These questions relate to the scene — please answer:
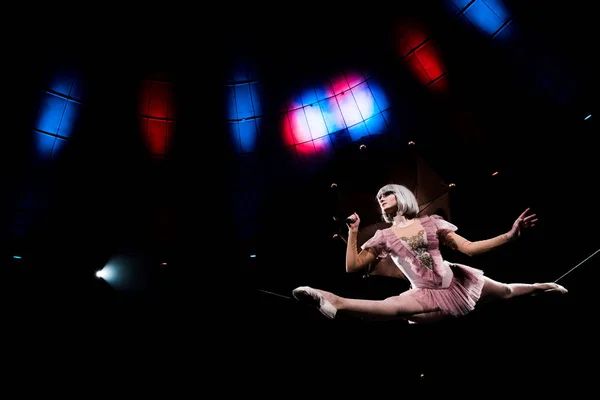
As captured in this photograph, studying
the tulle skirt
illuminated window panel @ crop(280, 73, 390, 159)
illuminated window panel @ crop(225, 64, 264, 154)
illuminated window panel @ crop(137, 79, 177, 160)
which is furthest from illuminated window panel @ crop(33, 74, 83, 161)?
the tulle skirt

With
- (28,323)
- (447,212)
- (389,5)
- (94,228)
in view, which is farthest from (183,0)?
(28,323)

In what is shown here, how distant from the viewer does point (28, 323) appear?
13.6 ft

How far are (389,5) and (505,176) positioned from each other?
1.93 metres

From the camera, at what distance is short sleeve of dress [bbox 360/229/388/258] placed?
288 centimetres

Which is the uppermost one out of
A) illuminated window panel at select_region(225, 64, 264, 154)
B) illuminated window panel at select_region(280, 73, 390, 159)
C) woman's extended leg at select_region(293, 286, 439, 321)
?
illuminated window panel at select_region(225, 64, 264, 154)

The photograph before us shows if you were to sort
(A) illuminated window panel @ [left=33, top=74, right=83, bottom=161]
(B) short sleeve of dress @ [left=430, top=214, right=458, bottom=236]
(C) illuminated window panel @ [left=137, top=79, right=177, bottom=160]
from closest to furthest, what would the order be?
(B) short sleeve of dress @ [left=430, top=214, right=458, bottom=236] < (A) illuminated window panel @ [left=33, top=74, right=83, bottom=161] < (C) illuminated window panel @ [left=137, top=79, right=177, bottom=160]

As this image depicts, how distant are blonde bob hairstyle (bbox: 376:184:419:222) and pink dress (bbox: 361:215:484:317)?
0.34ft

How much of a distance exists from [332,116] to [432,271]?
196 cm

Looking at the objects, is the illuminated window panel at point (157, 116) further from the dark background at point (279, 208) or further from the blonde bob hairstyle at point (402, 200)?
the blonde bob hairstyle at point (402, 200)

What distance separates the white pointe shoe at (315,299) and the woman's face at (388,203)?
1.17m

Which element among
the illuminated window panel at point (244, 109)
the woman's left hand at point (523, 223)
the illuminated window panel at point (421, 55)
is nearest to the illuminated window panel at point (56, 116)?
the illuminated window panel at point (244, 109)

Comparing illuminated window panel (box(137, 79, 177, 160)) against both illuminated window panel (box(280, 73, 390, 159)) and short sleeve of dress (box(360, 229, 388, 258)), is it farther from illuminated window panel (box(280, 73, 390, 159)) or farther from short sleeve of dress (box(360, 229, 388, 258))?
short sleeve of dress (box(360, 229, 388, 258))

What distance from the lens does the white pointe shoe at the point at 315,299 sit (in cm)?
211

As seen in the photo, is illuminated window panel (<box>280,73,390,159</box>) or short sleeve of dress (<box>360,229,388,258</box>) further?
illuminated window panel (<box>280,73,390,159</box>)
